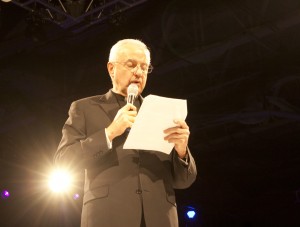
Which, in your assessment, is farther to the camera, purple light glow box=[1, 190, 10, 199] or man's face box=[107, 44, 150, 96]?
purple light glow box=[1, 190, 10, 199]

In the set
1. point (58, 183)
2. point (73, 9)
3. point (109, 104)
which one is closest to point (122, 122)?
point (109, 104)

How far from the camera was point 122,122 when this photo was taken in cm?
164

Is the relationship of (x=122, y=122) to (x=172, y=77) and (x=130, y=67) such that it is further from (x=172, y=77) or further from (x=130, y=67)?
(x=172, y=77)

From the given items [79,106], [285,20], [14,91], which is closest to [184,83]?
[285,20]

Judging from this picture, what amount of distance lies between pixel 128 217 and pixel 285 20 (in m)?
4.22

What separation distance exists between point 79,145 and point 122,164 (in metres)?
0.17

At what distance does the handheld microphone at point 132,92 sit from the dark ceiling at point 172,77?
3.11m

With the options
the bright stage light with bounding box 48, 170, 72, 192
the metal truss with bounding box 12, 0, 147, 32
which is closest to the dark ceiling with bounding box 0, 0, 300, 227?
the metal truss with bounding box 12, 0, 147, 32

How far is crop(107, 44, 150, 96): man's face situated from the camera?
1926 mm

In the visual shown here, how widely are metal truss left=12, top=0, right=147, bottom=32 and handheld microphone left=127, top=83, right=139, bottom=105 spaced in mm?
3030

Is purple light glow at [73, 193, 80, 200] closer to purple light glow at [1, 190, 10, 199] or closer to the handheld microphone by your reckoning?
purple light glow at [1, 190, 10, 199]

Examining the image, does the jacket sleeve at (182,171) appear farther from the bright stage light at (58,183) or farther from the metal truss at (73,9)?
the bright stage light at (58,183)

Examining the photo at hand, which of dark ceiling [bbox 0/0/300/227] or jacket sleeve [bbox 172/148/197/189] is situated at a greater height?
dark ceiling [bbox 0/0/300/227]

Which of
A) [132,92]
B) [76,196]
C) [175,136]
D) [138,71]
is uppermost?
[76,196]
